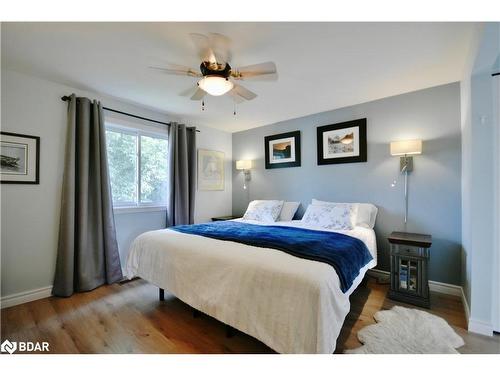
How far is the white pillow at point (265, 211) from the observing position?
10.9 ft

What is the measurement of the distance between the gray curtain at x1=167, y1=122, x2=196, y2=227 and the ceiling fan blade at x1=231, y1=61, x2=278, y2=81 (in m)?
2.03

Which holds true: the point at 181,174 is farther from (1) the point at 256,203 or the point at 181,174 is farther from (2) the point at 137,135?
(1) the point at 256,203

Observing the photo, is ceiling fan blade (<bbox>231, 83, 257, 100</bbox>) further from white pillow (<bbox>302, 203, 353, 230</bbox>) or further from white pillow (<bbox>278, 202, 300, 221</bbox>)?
white pillow (<bbox>278, 202, 300, 221</bbox>)

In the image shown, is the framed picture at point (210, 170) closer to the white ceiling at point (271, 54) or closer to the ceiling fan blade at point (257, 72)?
the white ceiling at point (271, 54)

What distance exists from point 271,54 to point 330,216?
1942mm

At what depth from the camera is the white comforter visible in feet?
3.96

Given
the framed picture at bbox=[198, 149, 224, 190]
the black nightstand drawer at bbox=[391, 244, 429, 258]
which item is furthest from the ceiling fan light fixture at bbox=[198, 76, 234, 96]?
the black nightstand drawer at bbox=[391, 244, 429, 258]

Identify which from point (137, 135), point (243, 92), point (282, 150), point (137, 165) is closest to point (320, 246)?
point (243, 92)

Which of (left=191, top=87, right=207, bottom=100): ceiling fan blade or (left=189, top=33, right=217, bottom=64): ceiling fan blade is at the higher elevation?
(left=189, top=33, right=217, bottom=64): ceiling fan blade

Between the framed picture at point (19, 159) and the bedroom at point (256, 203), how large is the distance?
0.01 meters

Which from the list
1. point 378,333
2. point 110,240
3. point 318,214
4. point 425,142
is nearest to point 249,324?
point 378,333

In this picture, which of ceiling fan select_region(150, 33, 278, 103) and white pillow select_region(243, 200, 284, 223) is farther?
white pillow select_region(243, 200, 284, 223)

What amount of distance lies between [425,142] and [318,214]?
1524 mm
